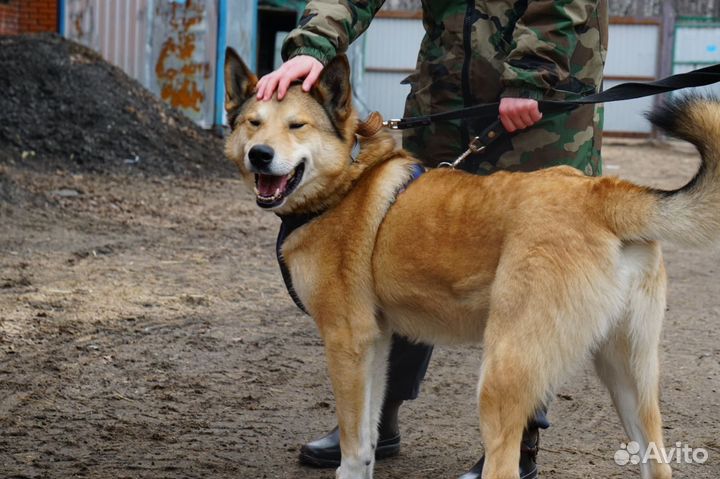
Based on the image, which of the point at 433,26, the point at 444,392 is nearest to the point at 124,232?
the point at 444,392

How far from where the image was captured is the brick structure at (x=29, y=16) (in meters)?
14.3

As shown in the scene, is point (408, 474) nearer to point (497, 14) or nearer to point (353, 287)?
point (353, 287)

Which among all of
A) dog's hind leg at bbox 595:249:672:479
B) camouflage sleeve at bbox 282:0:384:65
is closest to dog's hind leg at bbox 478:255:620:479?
dog's hind leg at bbox 595:249:672:479

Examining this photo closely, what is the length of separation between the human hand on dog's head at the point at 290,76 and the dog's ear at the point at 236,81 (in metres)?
0.10

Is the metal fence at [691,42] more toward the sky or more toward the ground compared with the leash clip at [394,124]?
more toward the sky

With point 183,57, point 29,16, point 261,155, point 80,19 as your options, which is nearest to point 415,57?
point 183,57

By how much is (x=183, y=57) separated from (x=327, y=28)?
1183 centimetres

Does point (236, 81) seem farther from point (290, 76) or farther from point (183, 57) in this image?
point (183, 57)

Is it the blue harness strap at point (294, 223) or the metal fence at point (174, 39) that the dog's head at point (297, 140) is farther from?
the metal fence at point (174, 39)

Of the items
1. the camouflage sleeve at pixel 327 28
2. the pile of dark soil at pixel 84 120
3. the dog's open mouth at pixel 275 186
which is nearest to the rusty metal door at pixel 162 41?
the pile of dark soil at pixel 84 120

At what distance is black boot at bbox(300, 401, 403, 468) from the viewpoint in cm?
383

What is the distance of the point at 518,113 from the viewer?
345 cm

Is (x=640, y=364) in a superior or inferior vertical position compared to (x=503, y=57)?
inferior

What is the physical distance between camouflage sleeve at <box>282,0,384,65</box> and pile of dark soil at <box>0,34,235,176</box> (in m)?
7.82
